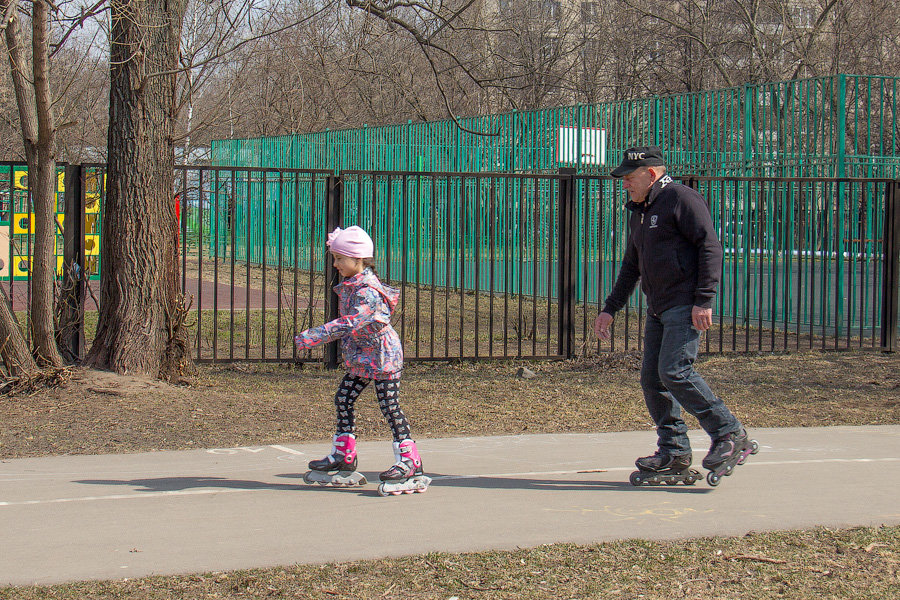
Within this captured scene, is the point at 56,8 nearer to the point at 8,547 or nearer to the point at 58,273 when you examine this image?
the point at 58,273

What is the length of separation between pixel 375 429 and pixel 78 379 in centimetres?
243

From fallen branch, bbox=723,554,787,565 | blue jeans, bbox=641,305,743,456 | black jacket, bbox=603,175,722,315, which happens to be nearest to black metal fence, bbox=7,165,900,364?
blue jeans, bbox=641,305,743,456

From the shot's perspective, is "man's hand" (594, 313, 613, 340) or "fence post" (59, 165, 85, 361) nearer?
"man's hand" (594, 313, 613, 340)

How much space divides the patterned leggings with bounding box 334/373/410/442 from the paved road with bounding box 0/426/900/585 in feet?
1.16

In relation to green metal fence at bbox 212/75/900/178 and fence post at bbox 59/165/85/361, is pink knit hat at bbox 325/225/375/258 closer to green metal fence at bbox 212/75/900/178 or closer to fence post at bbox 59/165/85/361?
fence post at bbox 59/165/85/361

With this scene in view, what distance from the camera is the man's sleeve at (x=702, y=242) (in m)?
5.24

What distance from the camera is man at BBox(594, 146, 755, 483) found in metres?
5.30

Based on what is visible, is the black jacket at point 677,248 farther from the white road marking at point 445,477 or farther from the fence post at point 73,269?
the fence post at point 73,269

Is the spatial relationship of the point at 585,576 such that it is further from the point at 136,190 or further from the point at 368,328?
the point at 136,190

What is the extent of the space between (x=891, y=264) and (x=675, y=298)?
7250 mm

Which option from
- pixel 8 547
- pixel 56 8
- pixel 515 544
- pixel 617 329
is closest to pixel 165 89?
pixel 56 8

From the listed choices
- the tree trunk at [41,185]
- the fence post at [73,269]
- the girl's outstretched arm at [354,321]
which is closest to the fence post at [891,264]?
the girl's outstretched arm at [354,321]

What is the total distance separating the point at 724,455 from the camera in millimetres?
5434

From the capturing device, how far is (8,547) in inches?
173
